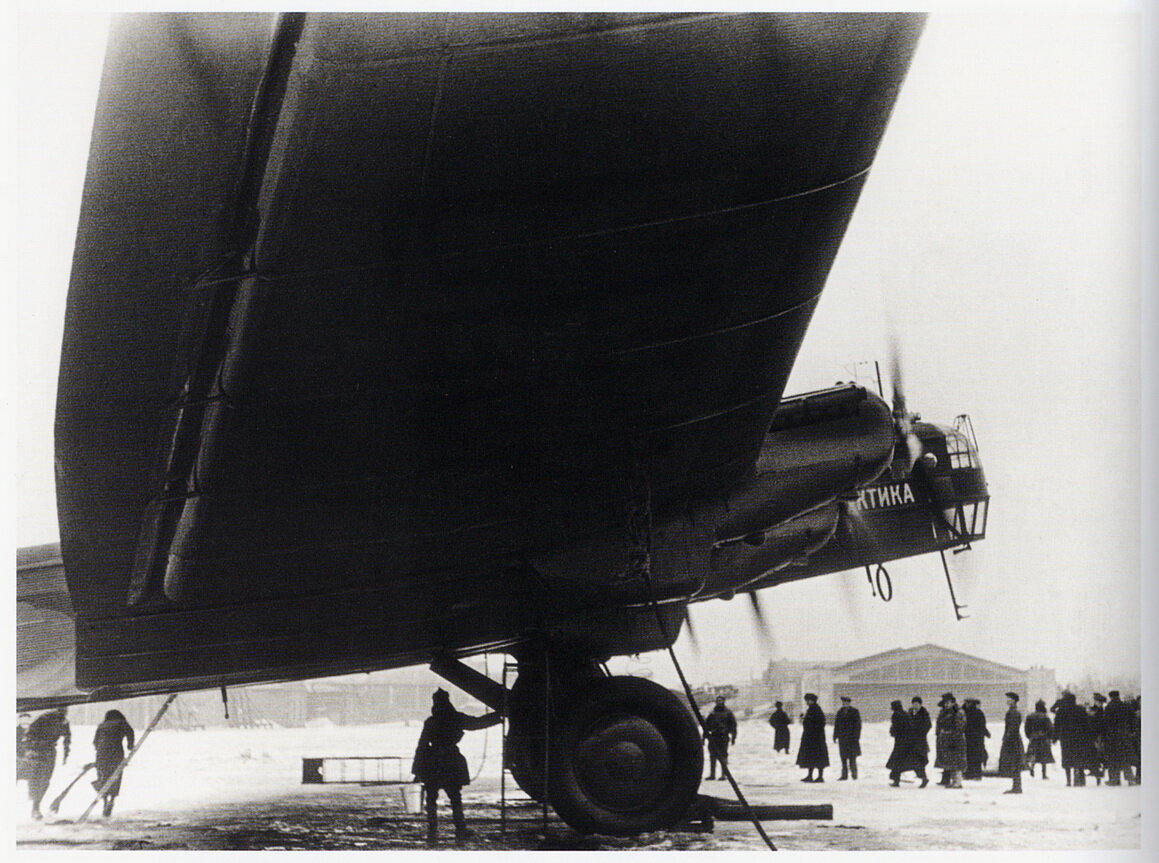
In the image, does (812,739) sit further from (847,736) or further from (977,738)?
(977,738)

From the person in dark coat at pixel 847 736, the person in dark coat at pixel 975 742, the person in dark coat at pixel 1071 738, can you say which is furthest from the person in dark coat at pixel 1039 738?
the person in dark coat at pixel 847 736

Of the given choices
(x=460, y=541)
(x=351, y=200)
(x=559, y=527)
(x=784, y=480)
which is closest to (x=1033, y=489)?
(x=784, y=480)

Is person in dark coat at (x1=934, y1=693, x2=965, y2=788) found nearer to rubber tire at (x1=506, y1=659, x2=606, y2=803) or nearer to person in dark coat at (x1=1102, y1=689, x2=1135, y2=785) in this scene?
person in dark coat at (x1=1102, y1=689, x2=1135, y2=785)

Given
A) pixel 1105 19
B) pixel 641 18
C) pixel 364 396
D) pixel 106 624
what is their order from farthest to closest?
1. pixel 106 624
2. pixel 1105 19
3. pixel 364 396
4. pixel 641 18

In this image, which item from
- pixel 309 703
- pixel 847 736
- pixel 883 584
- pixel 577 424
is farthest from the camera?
pixel 309 703

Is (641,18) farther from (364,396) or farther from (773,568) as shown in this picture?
(773,568)

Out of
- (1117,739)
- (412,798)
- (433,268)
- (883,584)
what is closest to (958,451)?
(883,584)
